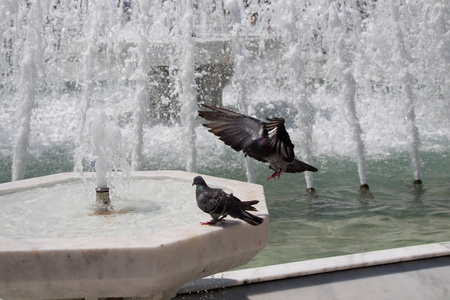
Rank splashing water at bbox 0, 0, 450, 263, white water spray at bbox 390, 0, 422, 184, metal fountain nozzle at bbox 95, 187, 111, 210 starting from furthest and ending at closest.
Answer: white water spray at bbox 390, 0, 422, 184, splashing water at bbox 0, 0, 450, 263, metal fountain nozzle at bbox 95, 187, 111, 210

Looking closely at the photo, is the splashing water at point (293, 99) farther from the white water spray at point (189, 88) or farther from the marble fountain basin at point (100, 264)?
the marble fountain basin at point (100, 264)

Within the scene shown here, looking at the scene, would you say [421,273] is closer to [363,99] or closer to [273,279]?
[273,279]

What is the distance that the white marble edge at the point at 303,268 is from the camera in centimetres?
290

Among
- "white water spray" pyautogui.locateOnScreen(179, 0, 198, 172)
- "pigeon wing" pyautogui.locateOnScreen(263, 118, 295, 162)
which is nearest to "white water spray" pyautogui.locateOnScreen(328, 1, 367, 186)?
"white water spray" pyautogui.locateOnScreen(179, 0, 198, 172)

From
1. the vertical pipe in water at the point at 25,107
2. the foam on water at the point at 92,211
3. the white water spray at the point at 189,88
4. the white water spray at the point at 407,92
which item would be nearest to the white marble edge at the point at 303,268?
the foam on water at the point at 92,211

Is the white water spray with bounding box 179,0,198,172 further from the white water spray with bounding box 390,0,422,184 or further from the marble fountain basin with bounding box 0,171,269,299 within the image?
the marble fountain basin with bounding box 0,171,269,299

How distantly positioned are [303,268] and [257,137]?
915 millimetres

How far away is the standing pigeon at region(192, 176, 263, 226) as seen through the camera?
209 centimetres

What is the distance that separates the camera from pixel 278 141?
2.41 metres

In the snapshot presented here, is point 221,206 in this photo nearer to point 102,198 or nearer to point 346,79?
point 102,198

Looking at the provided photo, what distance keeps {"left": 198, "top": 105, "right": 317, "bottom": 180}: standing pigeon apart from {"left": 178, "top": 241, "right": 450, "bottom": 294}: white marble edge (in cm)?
69

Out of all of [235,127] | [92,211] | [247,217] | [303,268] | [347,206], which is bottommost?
[347,206]

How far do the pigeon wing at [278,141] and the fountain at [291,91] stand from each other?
5.00ft

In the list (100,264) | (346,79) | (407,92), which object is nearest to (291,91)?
(346,79)
